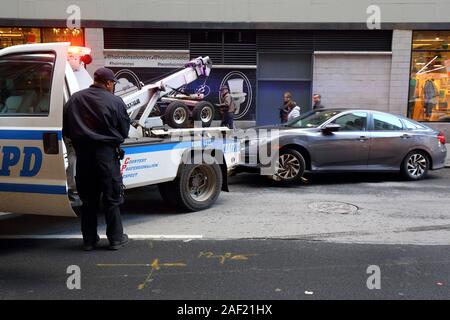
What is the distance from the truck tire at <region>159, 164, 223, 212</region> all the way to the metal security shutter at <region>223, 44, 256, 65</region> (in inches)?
375

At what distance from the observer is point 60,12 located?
15.7 metres

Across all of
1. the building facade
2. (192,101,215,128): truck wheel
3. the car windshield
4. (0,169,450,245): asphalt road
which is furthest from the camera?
the building facade

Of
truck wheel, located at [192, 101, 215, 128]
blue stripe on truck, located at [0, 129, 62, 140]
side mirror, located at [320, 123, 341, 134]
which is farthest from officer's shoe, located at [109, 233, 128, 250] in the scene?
side mirror, located at [320, 123, 341, 134]

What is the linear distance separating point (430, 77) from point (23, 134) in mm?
14380

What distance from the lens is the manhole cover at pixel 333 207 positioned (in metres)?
7.30

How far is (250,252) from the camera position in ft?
17.7

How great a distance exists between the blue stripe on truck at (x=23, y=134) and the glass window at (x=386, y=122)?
6656mm

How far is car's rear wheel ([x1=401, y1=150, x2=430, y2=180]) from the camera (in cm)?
1004

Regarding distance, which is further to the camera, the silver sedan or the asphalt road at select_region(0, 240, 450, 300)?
the silver sedan

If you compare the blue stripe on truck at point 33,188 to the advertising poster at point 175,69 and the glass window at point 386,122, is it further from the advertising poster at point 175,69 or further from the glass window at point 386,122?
the advertising poster at point 175,69

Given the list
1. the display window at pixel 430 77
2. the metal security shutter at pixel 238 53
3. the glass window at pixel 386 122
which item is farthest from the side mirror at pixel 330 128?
the display window at pixel 430 77

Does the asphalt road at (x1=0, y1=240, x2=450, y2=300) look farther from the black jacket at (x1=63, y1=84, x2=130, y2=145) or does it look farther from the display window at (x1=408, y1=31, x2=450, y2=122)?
the display window at (x1=408, y1=31, x2=450, y2=122)

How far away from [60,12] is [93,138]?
39.7ft

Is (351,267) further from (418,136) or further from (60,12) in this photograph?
(60,12)
